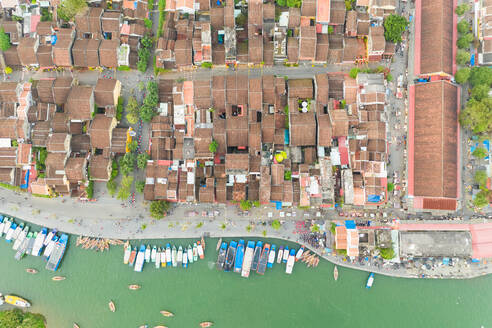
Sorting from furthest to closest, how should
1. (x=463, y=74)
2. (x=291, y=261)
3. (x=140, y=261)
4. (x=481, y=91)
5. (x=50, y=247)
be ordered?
(x=50, y=247) < (x=140, y=261) < (x=291, y=261) < (x=463, y=74) < (x=481, y=91)

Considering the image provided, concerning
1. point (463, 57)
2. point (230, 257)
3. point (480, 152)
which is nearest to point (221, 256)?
point (230, 257)

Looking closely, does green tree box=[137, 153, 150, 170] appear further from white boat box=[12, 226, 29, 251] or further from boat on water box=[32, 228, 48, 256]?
white boat box=[12, 226, 29, 251]

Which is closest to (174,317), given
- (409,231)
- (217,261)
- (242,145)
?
(217,261)

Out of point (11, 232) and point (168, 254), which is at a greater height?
point (11, 232)

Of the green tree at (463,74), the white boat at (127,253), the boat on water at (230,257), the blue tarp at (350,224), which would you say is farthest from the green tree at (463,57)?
the white boat at (127,253)

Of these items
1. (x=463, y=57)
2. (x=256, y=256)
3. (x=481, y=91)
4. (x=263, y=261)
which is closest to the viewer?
(x=481, y=91)

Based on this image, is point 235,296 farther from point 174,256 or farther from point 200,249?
point 174,256

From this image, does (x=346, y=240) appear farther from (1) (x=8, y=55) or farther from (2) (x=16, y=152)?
(1) (x=8, y=55)

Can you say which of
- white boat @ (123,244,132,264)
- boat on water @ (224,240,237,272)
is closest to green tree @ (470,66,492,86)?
boat on water @ (224,240,237,272)
